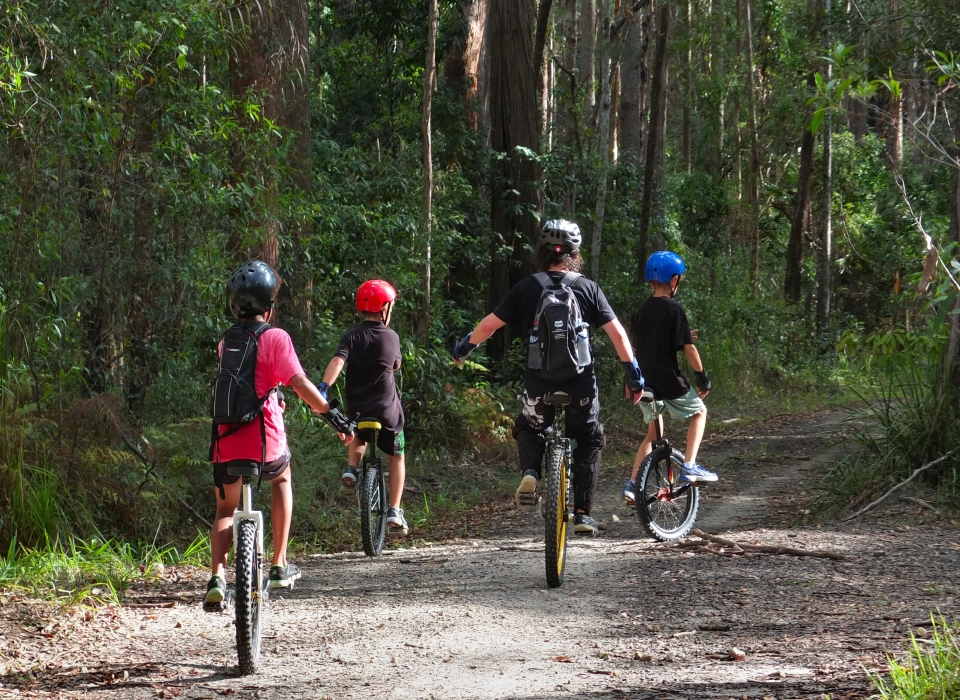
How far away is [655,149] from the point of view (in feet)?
66.4

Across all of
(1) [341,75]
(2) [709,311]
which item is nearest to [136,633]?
(1) [341,75]

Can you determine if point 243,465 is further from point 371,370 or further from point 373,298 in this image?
point 373,298

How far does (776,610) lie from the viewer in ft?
19.5

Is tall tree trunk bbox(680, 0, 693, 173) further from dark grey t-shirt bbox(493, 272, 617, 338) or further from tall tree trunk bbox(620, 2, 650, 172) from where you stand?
dark grey t-shirt bbox(493, 272, 617, 338)

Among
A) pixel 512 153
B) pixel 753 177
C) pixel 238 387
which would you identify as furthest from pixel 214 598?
pixel 753 177

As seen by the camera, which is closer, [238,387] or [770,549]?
[238,387]

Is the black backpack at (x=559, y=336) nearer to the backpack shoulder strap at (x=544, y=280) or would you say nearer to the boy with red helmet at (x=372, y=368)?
the backpack shoulder strap at (x=544, y=280)

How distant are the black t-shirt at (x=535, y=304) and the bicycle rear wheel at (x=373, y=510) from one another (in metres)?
1.91

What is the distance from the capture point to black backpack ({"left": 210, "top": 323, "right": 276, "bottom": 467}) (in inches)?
204

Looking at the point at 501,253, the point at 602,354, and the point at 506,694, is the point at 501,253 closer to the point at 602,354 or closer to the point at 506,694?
the point at 602,354

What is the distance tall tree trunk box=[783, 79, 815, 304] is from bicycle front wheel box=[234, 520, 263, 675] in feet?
76.8

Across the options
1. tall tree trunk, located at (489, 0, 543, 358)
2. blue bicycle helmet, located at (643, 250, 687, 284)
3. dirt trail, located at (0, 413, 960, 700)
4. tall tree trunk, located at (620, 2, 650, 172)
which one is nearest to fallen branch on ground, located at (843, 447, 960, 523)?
dirt trail, located at (0, 413, 960, 700)

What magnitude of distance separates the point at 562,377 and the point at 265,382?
2103 millimetres

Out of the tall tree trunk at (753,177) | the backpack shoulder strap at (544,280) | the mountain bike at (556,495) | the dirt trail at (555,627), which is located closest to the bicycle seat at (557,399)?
the mountain bike at (556,495)
